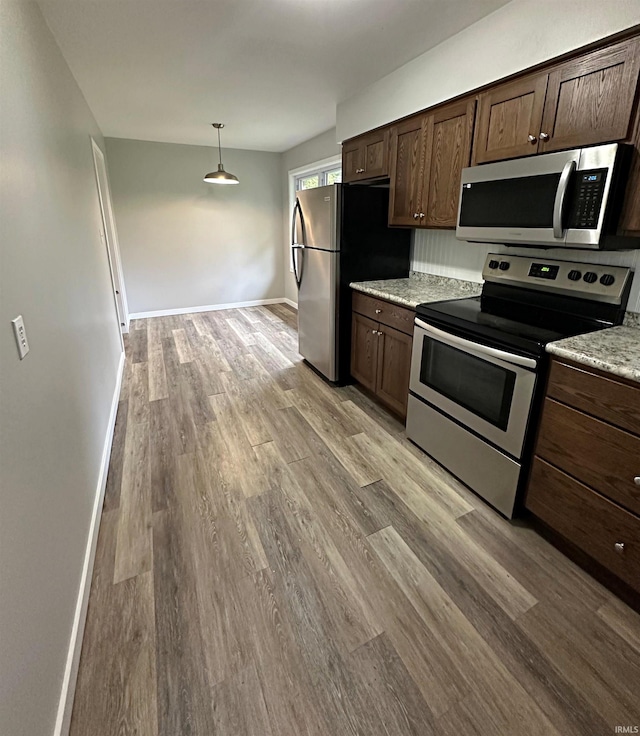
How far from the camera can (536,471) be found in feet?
5.78

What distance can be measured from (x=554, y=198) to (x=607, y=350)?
0.74m

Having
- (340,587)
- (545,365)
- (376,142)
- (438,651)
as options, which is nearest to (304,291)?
(376,142)

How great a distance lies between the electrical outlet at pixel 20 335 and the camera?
3.71ft

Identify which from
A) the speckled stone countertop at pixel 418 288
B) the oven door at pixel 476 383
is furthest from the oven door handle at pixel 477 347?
the speckled stone countertop at pixel 418 288

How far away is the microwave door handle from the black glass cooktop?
438 mm

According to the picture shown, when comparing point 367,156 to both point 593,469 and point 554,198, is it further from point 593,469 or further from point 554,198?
point 593,469

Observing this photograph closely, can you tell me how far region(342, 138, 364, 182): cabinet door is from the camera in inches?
125

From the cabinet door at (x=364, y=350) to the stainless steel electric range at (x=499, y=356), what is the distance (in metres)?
0.55

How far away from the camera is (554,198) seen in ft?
5.66

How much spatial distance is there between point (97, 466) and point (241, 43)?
2.58 m

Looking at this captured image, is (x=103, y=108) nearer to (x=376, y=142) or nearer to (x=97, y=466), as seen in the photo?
(x=376, y=142)

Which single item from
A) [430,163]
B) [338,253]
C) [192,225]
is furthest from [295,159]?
[430,163]

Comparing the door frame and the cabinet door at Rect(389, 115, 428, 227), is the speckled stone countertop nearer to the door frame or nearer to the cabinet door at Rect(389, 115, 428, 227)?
the cabinet door at Rect(389, 115, 428, 227)

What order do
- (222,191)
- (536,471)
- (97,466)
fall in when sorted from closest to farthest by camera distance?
1. (536,471)
2. (97,466)
3. (222,191)
